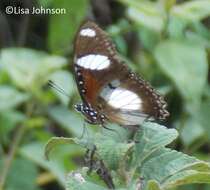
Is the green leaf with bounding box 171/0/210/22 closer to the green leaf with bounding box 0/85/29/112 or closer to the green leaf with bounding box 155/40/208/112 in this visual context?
the green leaf with bounding box 155/40/208/112

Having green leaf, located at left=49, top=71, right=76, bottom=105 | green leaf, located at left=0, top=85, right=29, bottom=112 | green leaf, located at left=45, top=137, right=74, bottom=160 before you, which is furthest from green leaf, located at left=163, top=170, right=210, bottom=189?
green leaf, located at left=0, top=85, right=29, bottom=112

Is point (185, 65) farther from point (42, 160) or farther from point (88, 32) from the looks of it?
point (88, 32)

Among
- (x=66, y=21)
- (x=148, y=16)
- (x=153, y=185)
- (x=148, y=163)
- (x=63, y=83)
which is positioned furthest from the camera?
(x=66, y=21)

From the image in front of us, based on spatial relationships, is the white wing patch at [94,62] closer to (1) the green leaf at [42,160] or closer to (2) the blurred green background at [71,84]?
(2) the blurred green background at [71,84]

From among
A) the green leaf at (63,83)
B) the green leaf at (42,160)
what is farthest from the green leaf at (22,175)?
the green leaf at (63,83)

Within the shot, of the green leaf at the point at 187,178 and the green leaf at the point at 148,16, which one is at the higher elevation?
the green leaf at the point at 187,178

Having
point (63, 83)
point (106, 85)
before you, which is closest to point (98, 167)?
point (106, 85)
